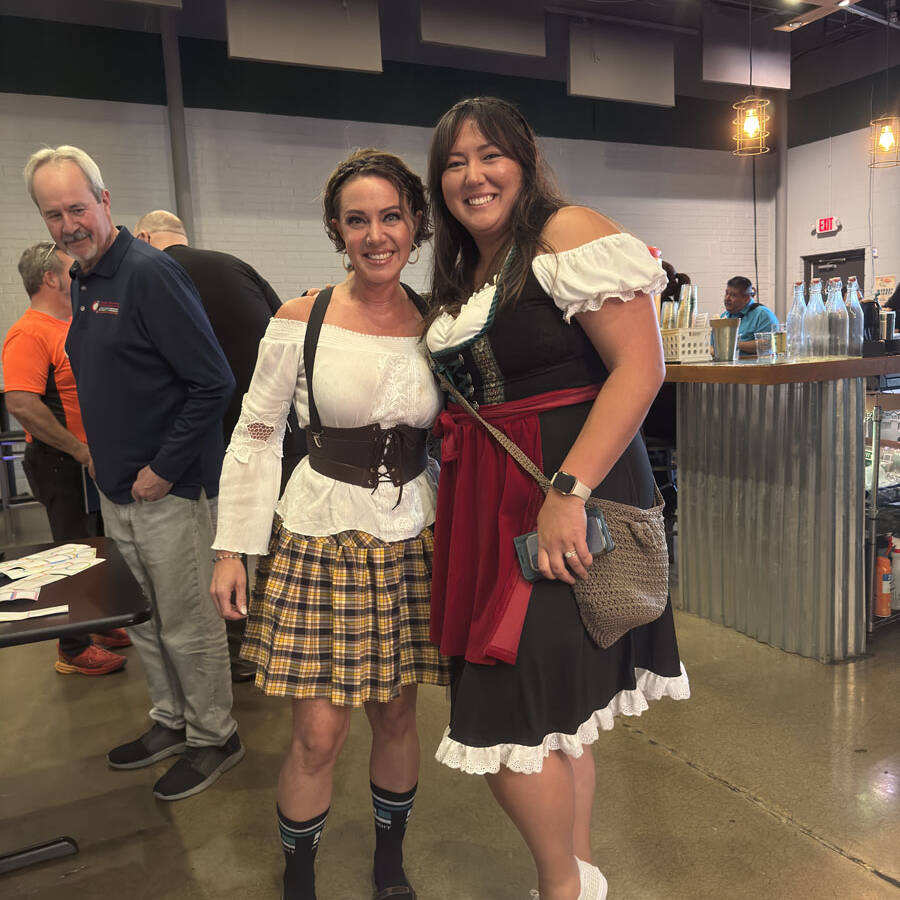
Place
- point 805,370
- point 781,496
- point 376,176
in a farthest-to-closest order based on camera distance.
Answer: point 781,496, point 805,370, point 376,176

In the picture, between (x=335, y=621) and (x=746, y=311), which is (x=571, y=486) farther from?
(x=746, y=311)

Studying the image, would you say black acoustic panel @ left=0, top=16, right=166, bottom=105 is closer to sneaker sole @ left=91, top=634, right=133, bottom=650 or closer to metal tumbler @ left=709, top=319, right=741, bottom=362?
sneaker sole @ left=91, top=634, right=133, bottom=650

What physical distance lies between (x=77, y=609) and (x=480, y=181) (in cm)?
109

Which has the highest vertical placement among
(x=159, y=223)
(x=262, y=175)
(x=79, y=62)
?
(x=79, y=62)

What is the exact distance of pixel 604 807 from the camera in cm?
205

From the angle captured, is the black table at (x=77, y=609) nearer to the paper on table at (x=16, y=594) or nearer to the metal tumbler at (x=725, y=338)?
the paper on table at (x=16, y=594)

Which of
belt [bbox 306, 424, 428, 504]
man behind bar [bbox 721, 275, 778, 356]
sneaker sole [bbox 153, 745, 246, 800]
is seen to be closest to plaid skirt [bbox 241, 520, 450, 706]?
belt [bbox 306, 424, 428, 504]

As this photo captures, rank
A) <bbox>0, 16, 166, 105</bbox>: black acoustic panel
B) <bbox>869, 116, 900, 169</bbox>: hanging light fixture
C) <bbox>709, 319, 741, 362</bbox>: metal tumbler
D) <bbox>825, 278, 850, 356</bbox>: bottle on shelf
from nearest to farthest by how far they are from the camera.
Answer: <bbox>825, 278, 850, 356</bbox>: bottle on shelf → <bbox>709, 319, 741, 362</bbox>: metal tumbler → <bbox>0, 16, 166, 105</bbox>: black acoustic panel → <bbox>869, 116, 900, 169</bbox>: hanging light fixture

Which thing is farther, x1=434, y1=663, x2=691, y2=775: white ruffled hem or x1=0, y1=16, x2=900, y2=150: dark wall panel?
x1=0, y1=16, x2=900, y2=150: dark wall panel

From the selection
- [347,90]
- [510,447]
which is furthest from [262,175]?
[510,447]

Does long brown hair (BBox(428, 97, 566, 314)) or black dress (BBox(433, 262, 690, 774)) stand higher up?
long brown hair (BBox(428, 97, 566, 314))

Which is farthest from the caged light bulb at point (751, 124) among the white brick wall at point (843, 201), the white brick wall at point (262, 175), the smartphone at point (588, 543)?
the smartphone at point (588, 543)

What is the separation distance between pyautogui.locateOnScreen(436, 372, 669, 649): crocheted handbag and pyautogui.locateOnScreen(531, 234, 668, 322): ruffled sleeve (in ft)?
0.84

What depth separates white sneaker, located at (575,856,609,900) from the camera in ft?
4.69
